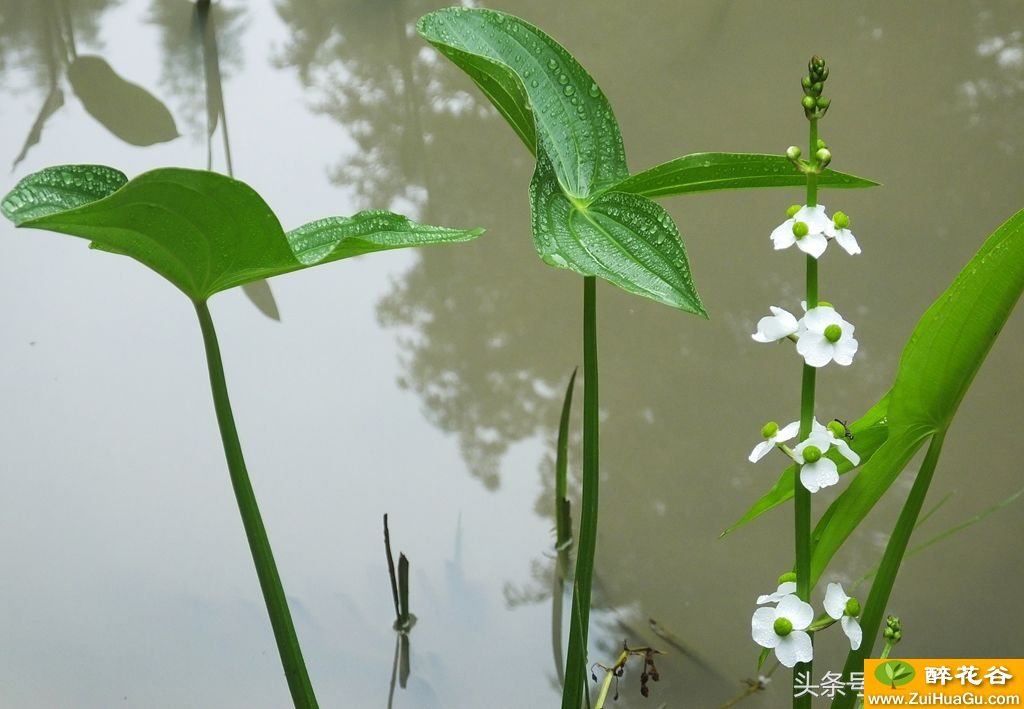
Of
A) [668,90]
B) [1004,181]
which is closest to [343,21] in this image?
[668,90]

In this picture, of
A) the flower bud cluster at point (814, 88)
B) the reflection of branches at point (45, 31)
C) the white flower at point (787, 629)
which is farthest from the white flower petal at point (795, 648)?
the reflection of branches at point (45, 31)

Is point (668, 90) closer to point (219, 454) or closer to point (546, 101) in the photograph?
point (219, 454)

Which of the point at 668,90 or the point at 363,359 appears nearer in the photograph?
the point at 363,359

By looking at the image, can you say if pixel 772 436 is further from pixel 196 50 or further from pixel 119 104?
pixel 196 50

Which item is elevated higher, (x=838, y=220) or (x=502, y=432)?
(x=502, y=432)

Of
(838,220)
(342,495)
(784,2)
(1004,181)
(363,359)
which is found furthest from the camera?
(784,2)

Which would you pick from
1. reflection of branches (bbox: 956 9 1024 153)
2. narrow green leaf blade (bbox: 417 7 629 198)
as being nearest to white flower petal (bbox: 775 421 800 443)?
narrow green leaf blade (bbox: 417 7 629 198)

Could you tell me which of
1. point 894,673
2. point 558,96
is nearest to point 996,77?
point 558,96
